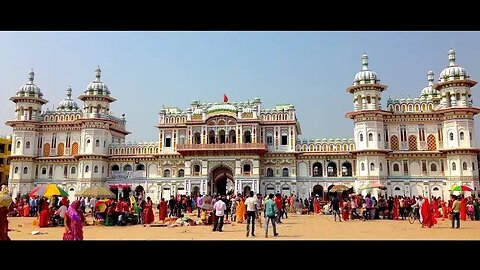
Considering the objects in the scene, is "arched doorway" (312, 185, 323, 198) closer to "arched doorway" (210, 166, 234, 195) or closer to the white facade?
the white facade

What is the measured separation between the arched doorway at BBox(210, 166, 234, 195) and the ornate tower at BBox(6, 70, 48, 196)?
16704 mm

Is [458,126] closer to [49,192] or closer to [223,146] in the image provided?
[223,146]

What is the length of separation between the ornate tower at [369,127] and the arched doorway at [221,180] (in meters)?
11.1

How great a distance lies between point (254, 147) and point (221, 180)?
736cm

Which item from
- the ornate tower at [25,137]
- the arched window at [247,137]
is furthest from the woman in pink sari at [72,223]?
the ornate tower at [25,137]

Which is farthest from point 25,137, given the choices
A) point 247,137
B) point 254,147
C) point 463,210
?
point 463,210

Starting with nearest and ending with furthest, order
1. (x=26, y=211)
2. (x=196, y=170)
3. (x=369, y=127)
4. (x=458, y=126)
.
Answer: (x=26, y=211) → (x=458, y=126) → (x=369, y=127) → (x=196, y=170)

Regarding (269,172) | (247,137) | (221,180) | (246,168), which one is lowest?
(221,180)

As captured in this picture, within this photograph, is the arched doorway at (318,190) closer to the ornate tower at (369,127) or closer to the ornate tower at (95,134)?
the ornate tower at (369,127)

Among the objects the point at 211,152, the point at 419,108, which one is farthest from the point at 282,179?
the point at 419,108

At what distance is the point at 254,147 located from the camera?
35.5 meters
